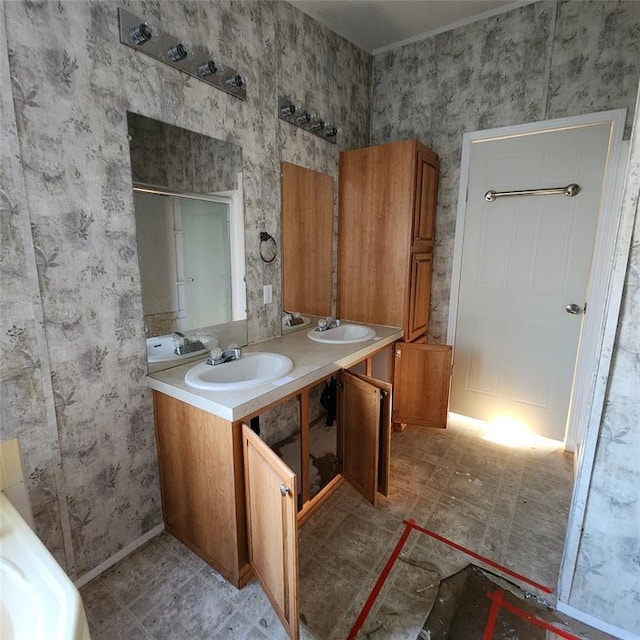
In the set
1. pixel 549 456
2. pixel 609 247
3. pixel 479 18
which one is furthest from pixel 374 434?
pixel 479 18

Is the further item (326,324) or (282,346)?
(326,324)

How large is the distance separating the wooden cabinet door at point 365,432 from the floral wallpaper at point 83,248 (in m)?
0.99

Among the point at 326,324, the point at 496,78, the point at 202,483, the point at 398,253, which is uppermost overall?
the point at 496,78

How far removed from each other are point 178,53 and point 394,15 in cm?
161

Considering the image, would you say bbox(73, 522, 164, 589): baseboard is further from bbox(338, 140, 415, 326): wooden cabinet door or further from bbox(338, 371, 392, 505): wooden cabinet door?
bbox(338, 140, 415, 326): wooden cabinet door

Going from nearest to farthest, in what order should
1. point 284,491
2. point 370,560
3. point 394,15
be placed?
point 284,491 < point 370,560 < point 394,15

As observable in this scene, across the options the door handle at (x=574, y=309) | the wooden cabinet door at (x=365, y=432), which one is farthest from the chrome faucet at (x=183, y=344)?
the door handle at (x=574, y=309)

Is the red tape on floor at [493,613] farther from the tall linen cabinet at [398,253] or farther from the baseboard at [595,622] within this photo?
the tall linen cabinet at [398,253]

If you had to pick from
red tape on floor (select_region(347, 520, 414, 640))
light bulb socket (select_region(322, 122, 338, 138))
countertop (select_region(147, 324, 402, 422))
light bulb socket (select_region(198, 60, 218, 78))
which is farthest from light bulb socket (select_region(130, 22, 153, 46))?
red tape on floor (select_region(347, 520, 414, 640))

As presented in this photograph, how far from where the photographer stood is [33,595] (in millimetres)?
833

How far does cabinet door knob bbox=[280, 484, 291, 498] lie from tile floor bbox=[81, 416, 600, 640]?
0.60 metres

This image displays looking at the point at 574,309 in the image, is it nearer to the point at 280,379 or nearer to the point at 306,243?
the point at 306,243

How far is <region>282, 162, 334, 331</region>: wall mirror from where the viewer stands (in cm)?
228

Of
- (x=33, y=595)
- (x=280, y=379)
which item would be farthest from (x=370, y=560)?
(x=33, y=595)
